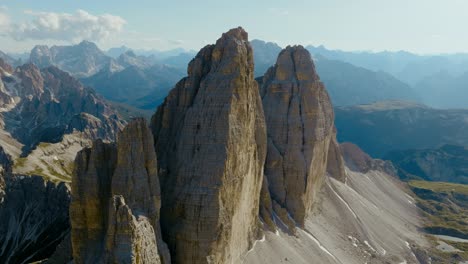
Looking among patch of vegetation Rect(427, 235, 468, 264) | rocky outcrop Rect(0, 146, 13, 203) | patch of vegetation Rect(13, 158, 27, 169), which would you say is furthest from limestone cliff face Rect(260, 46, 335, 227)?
patch of vegetation Rect(13, 158, 27, 169)

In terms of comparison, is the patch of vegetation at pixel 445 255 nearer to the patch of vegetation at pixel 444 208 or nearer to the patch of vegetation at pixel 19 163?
the patch of vegetation at pixel 444 208

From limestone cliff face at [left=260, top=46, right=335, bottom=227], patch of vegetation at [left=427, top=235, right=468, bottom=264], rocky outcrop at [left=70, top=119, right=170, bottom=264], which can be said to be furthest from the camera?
patch of vegetation at [left=427, top=235, right=468, bottom=264]

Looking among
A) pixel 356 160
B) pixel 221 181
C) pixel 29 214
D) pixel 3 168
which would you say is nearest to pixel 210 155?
pixel 221 181

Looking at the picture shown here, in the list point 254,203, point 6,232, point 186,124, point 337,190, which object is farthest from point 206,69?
point 6,232

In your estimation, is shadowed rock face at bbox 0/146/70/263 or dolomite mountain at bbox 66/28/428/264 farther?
shadowed rock face at bbox 0/146/70/263

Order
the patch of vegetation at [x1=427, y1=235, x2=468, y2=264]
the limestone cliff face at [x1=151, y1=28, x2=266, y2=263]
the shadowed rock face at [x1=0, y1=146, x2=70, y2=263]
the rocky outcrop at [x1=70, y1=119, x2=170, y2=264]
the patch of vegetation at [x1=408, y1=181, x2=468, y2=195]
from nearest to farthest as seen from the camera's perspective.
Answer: the rocky outcrop at [x1=70, y1=119, x2=170, y2=264]
the limestone cliff face at [x1=151, y1=28, x2=266, y2=263]
the patch of vegetation at [x1=427, y1=235, x2=468, y2=264]
the shadowed rock face at [x1=0, y1=146, x2=70, y2=263]
the patch of vegetation at [x1=408, y1=181, x2=468, y2=195]

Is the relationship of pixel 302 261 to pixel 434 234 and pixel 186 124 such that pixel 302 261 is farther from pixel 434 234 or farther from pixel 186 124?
pixel 434 234

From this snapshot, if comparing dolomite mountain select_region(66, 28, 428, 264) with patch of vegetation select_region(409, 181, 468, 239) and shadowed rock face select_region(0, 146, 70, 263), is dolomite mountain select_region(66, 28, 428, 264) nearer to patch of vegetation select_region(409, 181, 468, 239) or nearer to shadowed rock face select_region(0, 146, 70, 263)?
patch of vegetation select_region(409, 181, 468, 239)
